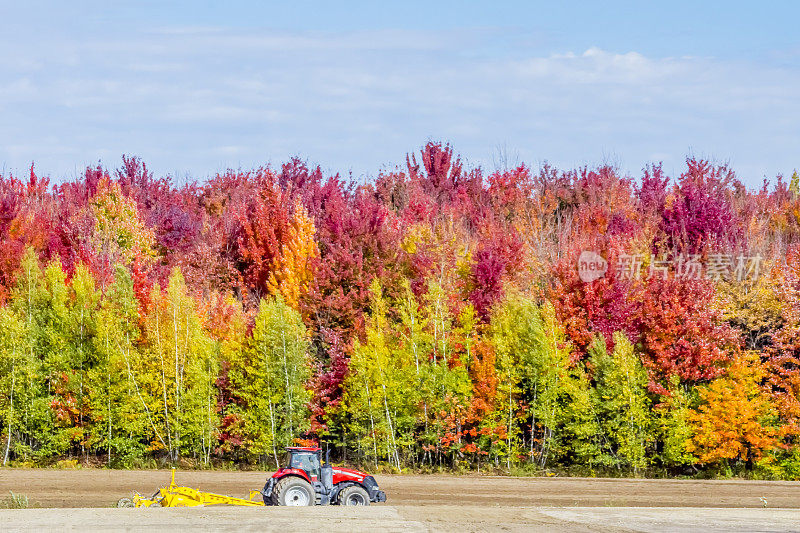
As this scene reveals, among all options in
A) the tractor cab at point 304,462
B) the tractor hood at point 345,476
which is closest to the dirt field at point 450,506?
the tractor hood at point 345,476

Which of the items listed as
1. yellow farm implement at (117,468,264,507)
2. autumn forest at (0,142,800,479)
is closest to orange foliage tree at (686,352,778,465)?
autumn forest at (0,142,800,479)

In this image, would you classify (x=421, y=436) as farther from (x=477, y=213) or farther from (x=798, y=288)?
(x=477, y=213)

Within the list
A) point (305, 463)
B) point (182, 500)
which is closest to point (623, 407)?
point (305, 463)

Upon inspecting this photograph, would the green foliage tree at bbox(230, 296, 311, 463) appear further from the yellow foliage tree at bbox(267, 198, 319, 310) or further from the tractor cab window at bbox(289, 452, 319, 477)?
the tractor cab window at bbox(289, 452, 319, 477)

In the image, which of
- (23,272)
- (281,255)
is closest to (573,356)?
(281,255)

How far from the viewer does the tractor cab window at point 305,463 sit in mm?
24834

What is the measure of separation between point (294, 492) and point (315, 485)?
24.2 inches

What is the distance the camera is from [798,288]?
141ft

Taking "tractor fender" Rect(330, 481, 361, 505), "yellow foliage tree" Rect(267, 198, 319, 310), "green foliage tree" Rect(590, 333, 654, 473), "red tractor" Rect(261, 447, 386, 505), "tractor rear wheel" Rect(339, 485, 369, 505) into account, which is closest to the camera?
"red tractor" Rect(261, 447, 386, 505)

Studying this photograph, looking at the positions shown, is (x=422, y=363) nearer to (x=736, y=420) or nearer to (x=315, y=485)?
(x=736, y=420)

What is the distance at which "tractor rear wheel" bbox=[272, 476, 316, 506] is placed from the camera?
24.1 meters

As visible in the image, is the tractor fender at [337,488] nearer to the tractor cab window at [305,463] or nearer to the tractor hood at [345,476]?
the tractor hood at [345,476]

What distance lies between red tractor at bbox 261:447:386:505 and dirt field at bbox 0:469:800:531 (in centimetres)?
69

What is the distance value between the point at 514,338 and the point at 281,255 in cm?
1584
